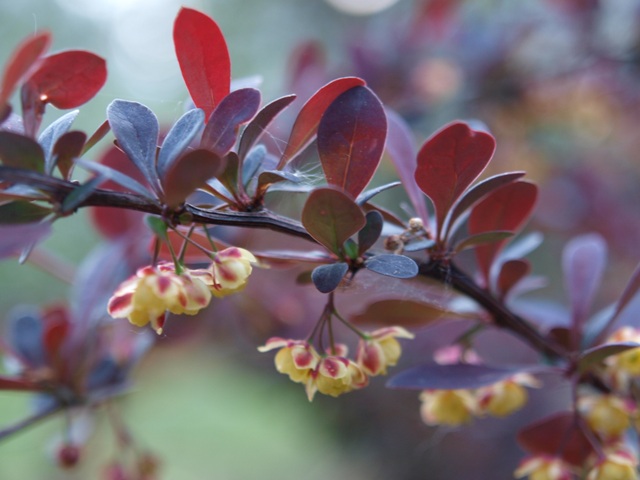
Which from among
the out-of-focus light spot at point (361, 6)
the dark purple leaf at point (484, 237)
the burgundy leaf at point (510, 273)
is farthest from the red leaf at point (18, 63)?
the out-of-focus light spot at point (361, 6)

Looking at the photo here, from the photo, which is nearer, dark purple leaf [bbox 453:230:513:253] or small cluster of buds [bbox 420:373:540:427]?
dark purple leaf [bbox 453:230:513:253]

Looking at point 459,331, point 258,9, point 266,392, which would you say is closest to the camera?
point 459,331

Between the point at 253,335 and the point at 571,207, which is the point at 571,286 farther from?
the point at 571,207

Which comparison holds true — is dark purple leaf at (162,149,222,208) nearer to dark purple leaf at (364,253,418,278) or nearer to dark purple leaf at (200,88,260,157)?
dark purple leaf at (200,88,260,157)

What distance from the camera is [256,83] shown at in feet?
2.37

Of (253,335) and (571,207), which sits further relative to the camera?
(571,207)

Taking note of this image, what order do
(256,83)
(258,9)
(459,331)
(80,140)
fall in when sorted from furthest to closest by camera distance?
1. (258,9)
2. (459,331)
3. (256,83)
4. (80,140)

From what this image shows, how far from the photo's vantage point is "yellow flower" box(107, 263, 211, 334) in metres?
0.56

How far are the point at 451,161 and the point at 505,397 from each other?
0.36 m

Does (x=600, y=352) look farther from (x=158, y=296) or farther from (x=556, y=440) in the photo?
(x=158, y=296)

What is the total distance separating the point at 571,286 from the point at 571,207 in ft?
4.72


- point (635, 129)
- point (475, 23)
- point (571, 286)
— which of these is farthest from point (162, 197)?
point (635, 129)

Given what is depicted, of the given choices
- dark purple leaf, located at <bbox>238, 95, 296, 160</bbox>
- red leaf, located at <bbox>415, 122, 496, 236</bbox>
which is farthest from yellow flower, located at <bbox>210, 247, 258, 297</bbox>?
red leaf, located at <bbox>415, 122, 496, 236</bbox>

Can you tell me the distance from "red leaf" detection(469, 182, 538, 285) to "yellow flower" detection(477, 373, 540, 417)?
0.17m
